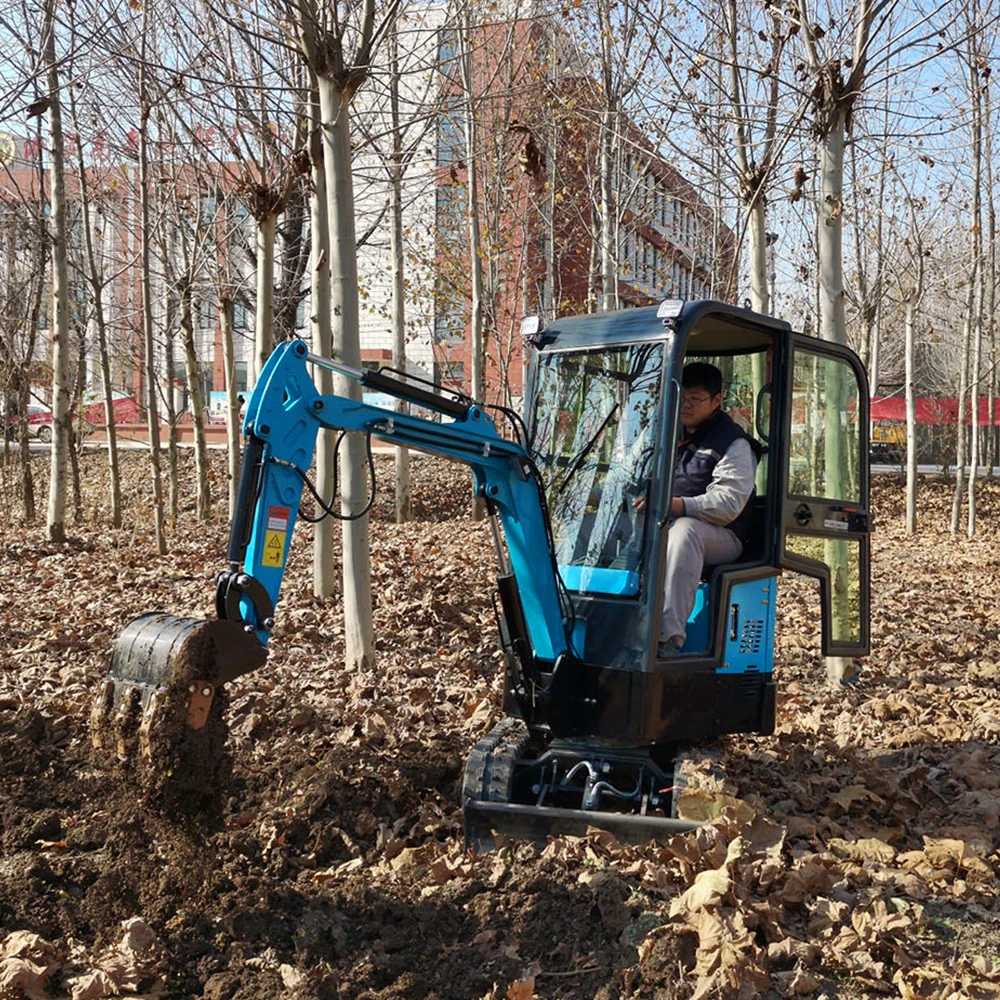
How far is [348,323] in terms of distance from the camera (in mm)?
7441

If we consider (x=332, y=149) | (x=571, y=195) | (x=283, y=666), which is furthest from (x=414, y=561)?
(x=571, y=195)

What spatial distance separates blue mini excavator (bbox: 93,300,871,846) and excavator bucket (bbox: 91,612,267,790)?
11 centimetres

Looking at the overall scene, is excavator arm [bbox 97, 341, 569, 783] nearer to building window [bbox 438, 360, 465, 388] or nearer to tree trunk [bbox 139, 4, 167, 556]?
building window [bbox 438, 360, 465, 388]

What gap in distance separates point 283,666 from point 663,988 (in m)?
4.71

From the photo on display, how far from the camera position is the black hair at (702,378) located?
225 inches

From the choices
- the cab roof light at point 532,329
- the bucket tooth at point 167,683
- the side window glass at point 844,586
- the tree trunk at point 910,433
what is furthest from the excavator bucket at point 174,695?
the tree trunk at point 910,433

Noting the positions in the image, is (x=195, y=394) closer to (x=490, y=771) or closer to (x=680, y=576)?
(x=490, y=771)

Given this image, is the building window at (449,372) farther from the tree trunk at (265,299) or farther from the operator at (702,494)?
the operator at (702,494)

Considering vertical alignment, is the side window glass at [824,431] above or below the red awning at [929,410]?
below

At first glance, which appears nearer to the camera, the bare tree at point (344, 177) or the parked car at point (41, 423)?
the bare tree at point (344, 177)

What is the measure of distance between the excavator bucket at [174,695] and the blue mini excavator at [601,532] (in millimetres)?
106

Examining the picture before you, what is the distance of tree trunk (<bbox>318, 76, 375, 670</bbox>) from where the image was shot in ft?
23.9

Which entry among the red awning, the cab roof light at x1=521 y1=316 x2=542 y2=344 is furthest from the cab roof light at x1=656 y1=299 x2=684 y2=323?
the red awning

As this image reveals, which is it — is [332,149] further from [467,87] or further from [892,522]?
[892,522]
